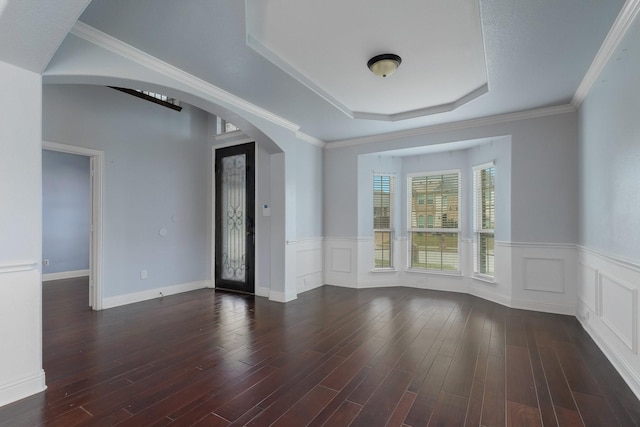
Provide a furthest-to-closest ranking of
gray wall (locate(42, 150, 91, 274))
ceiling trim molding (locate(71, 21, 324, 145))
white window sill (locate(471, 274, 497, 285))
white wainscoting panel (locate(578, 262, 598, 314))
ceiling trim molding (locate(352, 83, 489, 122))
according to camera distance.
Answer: gray wall (locate(42, 150, 91, 274)) → white window sill (locate(471, 274, 497, 285)) → ceiling trim molding (locate(352, 83, 489, 122)) → white wainscoting panel (locate(578, 262, 598, 314)) → ceiling trim molding (locate(71, 21, 324, 145))

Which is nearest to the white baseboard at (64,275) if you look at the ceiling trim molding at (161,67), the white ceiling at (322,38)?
the ceiling trim molding at (161,67)

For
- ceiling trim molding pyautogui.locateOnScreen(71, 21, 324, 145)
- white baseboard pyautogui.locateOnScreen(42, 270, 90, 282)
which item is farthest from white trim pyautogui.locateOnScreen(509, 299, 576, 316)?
white baseboard pyautogui.locateOnScreen(42, 270, 90, 282)

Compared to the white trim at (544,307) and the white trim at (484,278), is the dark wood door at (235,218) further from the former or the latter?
the white trim at (544,307)

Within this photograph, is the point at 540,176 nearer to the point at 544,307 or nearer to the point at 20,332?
the point at 544,307

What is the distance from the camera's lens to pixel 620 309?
101 inches

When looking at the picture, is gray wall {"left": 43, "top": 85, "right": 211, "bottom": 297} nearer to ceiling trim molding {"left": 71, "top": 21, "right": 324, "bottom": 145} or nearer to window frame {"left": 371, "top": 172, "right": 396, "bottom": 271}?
ceiling trim molding {"left": 71, "top": 21, "right": 324, "bottom": 145}

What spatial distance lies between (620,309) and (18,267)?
460 centimetres

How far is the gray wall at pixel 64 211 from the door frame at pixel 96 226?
284 cm

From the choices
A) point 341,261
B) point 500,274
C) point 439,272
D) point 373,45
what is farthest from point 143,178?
point 500,274

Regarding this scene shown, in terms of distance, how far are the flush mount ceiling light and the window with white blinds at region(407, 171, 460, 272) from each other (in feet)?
9.53

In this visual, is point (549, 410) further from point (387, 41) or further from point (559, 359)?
point (387, 41)

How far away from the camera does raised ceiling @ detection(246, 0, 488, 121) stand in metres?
2.40

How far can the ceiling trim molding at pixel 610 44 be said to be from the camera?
218 centimetres

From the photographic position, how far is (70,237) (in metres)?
6.84
